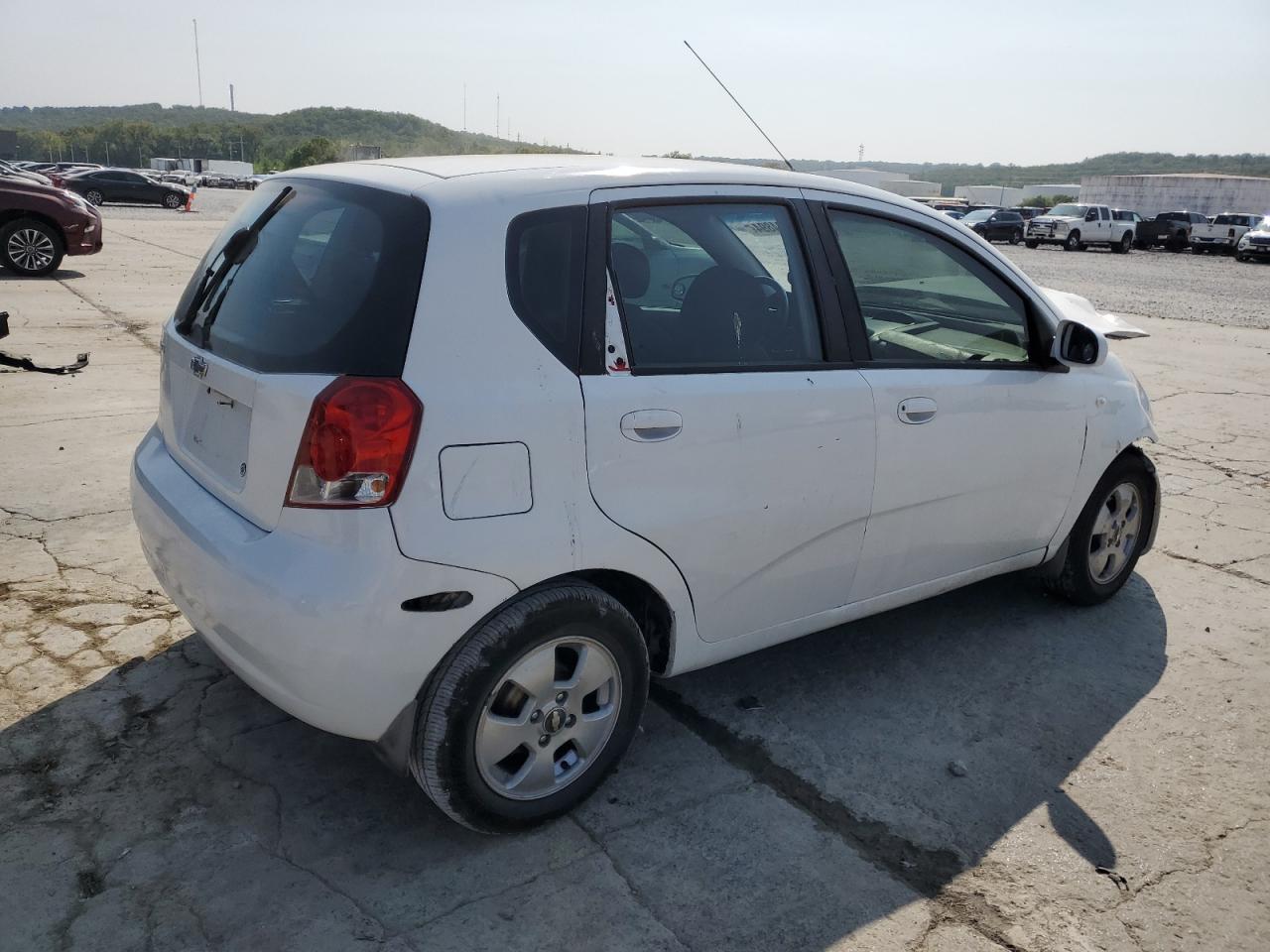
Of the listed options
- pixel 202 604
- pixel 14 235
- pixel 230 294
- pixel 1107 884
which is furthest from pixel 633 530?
pixel 14 235

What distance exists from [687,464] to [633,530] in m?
0.25

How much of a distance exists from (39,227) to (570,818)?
14.0 m

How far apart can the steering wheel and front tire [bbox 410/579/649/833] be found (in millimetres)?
1059

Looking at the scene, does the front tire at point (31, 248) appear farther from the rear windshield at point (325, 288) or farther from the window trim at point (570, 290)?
the window trim at point (570, 290)

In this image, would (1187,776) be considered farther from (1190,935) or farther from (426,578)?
Answer: (426,578)

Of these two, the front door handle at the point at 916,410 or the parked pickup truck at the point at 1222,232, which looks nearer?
the front door handle at the point at 916,410

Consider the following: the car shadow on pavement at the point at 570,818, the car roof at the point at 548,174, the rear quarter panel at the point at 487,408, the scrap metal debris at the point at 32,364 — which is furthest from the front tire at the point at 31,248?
the rear quarter panel at the point at 487,408

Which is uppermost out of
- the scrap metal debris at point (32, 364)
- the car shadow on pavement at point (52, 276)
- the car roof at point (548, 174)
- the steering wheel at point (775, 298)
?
the car roof at point (548, 174)

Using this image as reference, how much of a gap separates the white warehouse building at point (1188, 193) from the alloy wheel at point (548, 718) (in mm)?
73004

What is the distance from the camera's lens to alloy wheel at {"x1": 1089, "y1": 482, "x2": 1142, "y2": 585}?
4.36 m

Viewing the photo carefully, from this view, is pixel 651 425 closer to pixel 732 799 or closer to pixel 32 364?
pixel 732 799

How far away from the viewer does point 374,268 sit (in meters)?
2.53

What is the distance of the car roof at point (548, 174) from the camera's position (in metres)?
2.70

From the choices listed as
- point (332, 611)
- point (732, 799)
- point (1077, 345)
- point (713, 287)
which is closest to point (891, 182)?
point (1077, 345)
